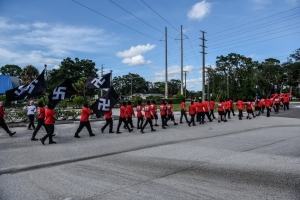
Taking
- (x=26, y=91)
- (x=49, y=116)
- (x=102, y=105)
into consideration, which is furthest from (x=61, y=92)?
(x=49, y=116)

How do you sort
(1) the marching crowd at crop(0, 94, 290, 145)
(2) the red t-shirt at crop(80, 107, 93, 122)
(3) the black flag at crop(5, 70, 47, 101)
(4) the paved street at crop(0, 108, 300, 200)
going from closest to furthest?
(4) the paved street at crop(0, 108, 300, 200) < (1) the marching crowd at crop(0, 94, 290, 145) < (2) the red t-shirt at crop(80, 107, 93, 122) < (3) the black flag at crop(5, 70, 47, 101)

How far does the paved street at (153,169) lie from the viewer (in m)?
4.93

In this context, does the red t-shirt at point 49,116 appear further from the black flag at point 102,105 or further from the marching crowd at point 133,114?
the black flag at point 102,105

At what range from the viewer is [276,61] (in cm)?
6562

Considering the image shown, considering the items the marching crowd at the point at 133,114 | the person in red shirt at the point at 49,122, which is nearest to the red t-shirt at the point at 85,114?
the marching crowd at the point at 133,114

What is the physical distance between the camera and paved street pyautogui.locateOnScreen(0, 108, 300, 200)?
16.2ft

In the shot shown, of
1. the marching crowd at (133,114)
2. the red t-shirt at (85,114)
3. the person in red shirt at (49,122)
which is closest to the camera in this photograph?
the person in red shirt at (49,122)

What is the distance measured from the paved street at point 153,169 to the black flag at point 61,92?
3.06 meters

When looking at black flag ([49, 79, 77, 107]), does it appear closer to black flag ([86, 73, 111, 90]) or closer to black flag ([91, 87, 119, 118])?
black flag ([91, 87, 119, 118])

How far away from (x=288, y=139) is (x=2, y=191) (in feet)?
33.3

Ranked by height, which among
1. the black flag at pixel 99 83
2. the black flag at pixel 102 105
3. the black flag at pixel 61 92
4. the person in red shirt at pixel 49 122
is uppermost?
the black flag at pixel 99 83

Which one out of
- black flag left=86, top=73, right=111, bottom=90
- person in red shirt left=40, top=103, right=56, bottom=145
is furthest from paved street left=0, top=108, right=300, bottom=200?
black flag left=86, top=73, right=111, bottom=90

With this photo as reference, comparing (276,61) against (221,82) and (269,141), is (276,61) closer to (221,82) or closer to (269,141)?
(221,82)

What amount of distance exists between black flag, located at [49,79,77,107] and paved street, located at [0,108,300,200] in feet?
10.1
